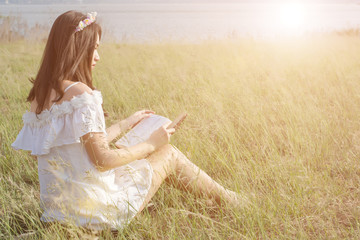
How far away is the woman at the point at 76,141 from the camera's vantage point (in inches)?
69.7

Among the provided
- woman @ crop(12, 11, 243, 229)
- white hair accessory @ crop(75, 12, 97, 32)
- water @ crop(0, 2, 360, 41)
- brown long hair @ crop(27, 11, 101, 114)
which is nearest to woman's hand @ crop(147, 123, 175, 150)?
woman @ crop(12, 11, 243, 229)

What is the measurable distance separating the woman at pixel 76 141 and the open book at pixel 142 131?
0.12m

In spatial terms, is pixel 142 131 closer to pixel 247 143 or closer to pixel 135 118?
pixel 135 118

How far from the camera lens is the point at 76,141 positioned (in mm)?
1747

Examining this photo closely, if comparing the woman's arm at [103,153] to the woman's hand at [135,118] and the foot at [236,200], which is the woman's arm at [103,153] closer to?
the woman's hand at [135,118]

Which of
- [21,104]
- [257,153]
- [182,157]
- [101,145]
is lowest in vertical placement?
[21,104]

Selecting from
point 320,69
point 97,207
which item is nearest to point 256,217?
point 97,207

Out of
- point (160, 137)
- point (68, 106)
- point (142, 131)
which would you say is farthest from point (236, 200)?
point (68, 106)

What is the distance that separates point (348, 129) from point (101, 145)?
2294 mm

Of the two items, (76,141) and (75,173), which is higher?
(76,141)

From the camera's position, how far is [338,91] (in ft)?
13.8

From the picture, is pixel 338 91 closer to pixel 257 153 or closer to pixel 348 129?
pixel 348 129

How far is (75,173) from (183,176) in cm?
64

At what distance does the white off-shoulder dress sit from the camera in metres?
1.76
